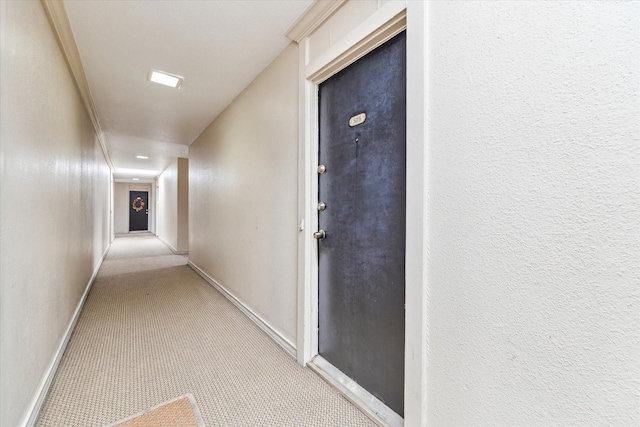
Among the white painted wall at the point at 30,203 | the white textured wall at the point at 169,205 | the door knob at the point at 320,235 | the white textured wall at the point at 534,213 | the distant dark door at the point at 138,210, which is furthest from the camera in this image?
the distant dark door at the point at 138,210

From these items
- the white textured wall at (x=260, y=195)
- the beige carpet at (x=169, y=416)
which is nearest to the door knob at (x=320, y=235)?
the white textured wall at (x=260, y=195)

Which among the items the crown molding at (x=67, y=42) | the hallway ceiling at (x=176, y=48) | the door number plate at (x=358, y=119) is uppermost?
the hallway ceiling at (x=176, y=48)

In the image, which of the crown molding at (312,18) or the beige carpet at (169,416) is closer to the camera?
the beige carpet at (169,416)

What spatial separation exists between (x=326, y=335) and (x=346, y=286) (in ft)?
1.38

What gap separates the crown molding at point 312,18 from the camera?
4.99 ft

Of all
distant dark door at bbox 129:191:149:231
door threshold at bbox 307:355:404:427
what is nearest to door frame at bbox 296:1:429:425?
door threshold at bbox 307:355:404:427

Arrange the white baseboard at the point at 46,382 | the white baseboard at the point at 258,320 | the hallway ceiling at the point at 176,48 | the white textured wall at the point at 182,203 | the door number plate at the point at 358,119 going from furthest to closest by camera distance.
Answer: the white textured wall at the point at 182,203 < the white baseboard at the point at 258,320 < the hallway ceiling at the point at 176,48 < the door number plate at the point at 358,119 < the white baseboard at the point at 46,382

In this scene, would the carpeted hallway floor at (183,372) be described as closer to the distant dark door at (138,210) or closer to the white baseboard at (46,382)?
the white baseboard at (46,382)

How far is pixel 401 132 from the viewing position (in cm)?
123

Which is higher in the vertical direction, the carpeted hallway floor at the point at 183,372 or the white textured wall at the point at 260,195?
the white textured wall at the point at 260,195

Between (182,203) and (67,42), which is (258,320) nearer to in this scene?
(67,42)

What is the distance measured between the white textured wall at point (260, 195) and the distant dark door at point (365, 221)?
320 mm

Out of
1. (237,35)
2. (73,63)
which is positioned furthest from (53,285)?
(237,35)

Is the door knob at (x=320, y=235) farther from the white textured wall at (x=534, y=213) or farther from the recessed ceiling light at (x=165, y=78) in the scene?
the recessed ceiling light at (x=165, y=78)
